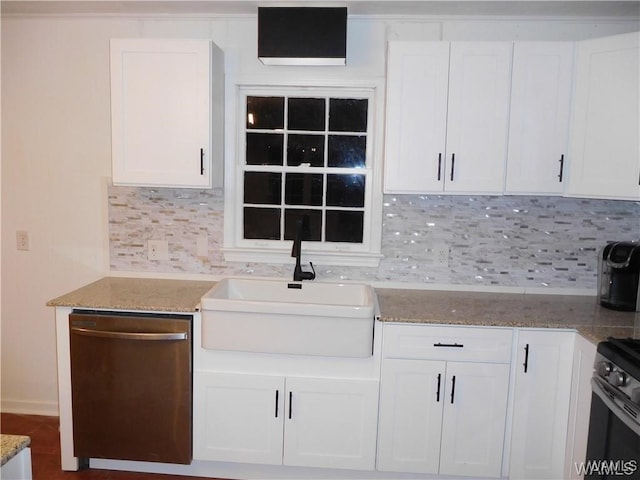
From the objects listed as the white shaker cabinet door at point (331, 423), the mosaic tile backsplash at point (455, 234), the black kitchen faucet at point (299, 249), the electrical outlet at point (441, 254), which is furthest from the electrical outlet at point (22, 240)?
the electrical outlet at point (441, 254)

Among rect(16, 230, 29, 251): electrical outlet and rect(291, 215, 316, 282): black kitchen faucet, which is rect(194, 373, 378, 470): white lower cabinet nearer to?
rect(291, 215, 316, 282): black kitchen faucet

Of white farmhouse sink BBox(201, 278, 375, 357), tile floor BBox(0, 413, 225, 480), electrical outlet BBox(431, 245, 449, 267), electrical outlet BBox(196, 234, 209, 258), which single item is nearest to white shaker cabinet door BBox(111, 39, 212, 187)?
electrical outlet BBox(196, 234, 209, 258)

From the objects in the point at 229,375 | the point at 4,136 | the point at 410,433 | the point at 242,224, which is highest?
the point at 4,136

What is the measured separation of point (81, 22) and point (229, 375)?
209 centimetres

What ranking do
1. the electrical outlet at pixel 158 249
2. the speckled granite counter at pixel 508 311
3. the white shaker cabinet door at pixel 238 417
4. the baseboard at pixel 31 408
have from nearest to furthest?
the speckled granite counter at pixel 508 311 → the white shaker cabinet door at pixel 238 417 → the electrical outlet at pixel 158 249 → the baseboard at pixel 31 408

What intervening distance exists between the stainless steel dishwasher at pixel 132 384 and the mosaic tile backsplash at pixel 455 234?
2.09 feet

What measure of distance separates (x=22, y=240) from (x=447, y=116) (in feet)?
8.20

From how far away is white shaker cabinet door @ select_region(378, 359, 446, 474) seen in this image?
2.16m

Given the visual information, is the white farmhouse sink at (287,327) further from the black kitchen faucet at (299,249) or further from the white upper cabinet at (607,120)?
the white upper cabinet at (607,120)

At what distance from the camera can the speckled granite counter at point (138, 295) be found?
7.23ft

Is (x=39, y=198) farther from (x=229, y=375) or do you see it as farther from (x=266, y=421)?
(x=266, y=421)

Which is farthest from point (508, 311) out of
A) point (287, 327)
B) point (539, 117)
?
point (287, 327)

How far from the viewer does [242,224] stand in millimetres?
2740

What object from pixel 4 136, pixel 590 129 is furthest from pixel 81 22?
pixel 590 129
